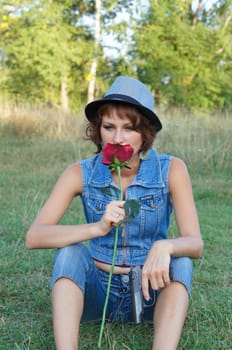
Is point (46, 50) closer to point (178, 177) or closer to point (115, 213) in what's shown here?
point (178, 177)

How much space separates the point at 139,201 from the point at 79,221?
7.87ft

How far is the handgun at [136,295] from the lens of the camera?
199cm

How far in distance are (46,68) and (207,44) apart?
5.57m

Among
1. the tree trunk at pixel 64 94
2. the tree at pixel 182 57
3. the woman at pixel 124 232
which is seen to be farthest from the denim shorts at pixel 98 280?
the tree at pixel 182 57

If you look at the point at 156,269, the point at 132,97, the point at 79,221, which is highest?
the point at 132,97

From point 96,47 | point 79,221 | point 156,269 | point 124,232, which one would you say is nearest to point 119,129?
point 124,232

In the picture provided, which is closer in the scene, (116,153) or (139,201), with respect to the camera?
(116,153)

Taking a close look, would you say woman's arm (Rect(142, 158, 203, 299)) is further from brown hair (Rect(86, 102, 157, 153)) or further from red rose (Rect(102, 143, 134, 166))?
red rose (Rect(102, 143, 134, 166))

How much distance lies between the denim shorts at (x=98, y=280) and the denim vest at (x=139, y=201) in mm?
85

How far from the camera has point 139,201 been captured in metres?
2.16

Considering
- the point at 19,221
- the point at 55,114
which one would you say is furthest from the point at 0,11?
the point at 19,221

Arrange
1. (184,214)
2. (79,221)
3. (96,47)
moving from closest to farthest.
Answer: (184,214) < (79,221) < (96,47)

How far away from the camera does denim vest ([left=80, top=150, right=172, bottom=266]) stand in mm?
2176

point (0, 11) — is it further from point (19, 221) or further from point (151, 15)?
point (19, 221)
